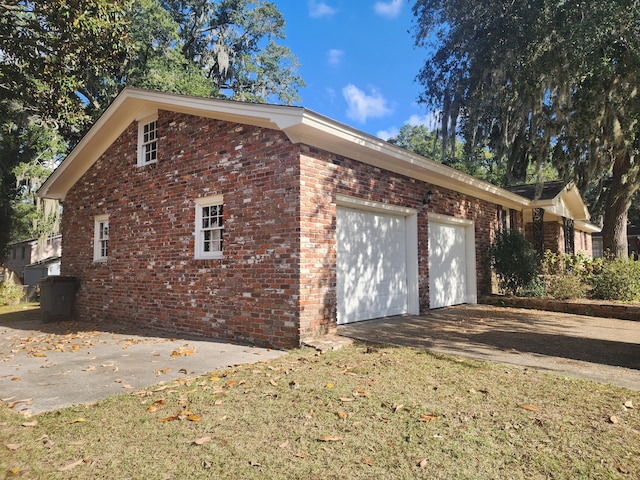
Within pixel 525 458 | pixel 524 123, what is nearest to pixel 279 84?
pixel 524 123

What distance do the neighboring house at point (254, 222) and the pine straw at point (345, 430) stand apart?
2200mm

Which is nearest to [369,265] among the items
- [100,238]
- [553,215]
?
[100,238]

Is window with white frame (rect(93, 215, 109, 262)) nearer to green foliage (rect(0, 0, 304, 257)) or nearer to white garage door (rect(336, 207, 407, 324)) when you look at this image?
green foliage (rect(0, 0, 304, 257))

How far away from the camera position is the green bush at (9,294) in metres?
15.8

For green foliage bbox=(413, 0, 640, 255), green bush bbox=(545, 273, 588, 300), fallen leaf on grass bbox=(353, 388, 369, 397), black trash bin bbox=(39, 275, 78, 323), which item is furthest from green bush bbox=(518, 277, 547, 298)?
black trash bin bbox=(39, 275, 78, 323)

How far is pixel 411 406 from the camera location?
373 cm

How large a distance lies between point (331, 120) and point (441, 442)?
4775 millimetres

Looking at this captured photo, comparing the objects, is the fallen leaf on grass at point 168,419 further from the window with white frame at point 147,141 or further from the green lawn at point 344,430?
the window with white frame at point 147,141

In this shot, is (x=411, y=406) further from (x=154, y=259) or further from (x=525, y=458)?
(x=154, y=259)

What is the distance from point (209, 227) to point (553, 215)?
47.7ft

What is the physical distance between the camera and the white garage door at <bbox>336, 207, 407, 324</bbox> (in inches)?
296

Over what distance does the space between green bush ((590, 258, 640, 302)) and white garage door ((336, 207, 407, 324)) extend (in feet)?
19.6

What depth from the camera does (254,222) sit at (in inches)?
268

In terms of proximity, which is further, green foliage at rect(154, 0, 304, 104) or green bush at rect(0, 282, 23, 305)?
green foliage at rect(154, 0, 304, 104)
